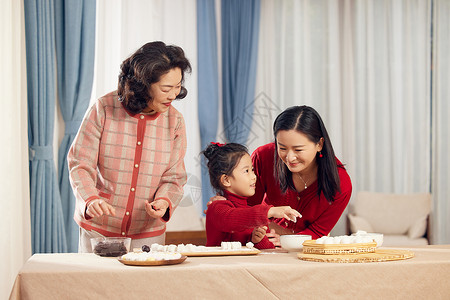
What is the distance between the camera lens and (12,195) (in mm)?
3400

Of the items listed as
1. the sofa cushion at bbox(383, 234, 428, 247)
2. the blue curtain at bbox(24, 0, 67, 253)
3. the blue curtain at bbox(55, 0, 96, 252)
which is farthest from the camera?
the sofa cushion at bbox(383, 234, 428, 247)

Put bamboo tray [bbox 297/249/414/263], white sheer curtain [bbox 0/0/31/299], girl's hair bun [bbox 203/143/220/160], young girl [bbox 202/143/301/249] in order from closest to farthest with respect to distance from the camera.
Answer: bamboo tray [bbox 297/249/414/263] → young girl [bbox 202/143/301/249] → girl's hair bun [bbox 203/143/220/160] → white sheer curtain [bbox 0/0/31/299]

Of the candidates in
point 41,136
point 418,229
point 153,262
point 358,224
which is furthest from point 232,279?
point 418,229

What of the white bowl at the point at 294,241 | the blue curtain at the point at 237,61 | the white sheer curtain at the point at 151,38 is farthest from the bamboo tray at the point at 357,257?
the blue curtain at the point at 237,61

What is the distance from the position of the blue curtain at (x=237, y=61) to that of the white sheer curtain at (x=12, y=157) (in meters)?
2.20

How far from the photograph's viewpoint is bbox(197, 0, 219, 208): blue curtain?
5480 mm

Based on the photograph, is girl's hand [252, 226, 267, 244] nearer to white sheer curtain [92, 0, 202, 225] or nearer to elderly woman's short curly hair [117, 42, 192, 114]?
elderly woman's short curly hair [117, 42, 192, 114]

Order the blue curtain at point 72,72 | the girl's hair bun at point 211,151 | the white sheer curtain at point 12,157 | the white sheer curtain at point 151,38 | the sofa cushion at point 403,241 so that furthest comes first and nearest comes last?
the sofa cushion at point 403,241 → the white sheer curtain at point 151,38 → the blue curtain at point 72,72 → the white sheer curtain at point 12,157 → the girl's hair bun at point 211,151

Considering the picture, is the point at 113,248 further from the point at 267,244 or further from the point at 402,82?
the point at 402,82

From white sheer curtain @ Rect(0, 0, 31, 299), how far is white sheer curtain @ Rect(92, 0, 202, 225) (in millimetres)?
930

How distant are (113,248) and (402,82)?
15.8 ft

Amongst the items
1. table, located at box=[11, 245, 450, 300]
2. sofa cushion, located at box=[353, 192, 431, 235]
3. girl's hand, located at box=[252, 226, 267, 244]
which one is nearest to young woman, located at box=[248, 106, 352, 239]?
girl's hand, located at box=[252, 226, 267, 244]

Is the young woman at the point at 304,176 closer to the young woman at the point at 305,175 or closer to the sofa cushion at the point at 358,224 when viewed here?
the young woman at the point at 305,175

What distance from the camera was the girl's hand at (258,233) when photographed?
212cm
